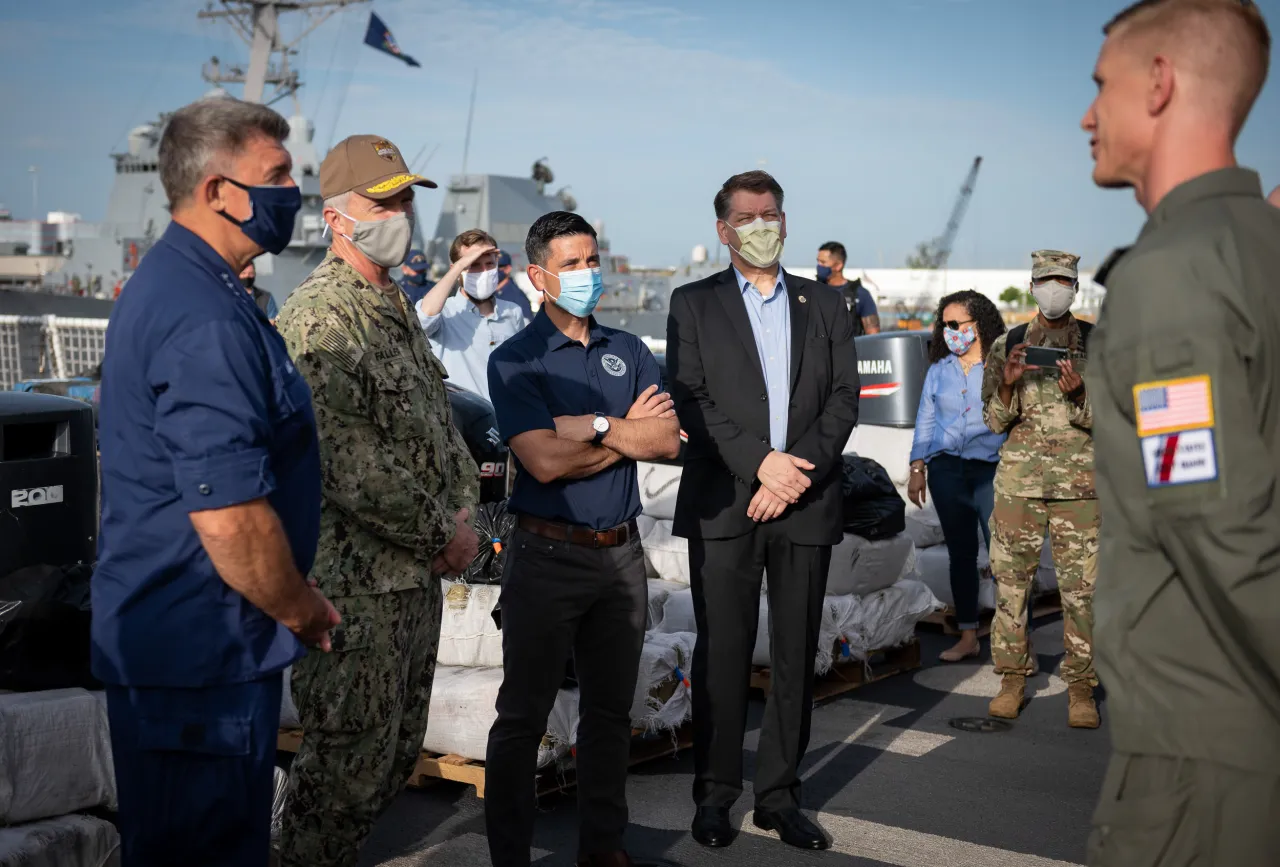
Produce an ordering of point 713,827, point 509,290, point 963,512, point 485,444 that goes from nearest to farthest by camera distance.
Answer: point 713,827
point 485,444
point 963,512
point 509,290

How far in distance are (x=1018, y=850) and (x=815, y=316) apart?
2086 millimetres

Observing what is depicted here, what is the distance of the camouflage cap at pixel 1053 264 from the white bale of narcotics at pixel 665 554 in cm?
233

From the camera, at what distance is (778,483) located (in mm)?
4434

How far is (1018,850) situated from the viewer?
14.3 ft

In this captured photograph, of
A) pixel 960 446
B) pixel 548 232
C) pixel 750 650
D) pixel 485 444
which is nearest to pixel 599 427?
Answer: pixel 548 232

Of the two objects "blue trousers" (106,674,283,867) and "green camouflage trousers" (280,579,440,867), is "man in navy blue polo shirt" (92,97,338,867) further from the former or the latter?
"green camouflage trousers" (280,579,440,867)

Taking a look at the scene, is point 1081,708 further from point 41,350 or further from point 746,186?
point 41,350

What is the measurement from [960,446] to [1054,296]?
4.85 feet

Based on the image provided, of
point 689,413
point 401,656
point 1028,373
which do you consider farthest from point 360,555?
point 1028,373

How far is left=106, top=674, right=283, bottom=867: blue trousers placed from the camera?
248 centimetres

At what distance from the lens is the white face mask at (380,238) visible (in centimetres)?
353

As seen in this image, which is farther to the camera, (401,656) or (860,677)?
(860,677)

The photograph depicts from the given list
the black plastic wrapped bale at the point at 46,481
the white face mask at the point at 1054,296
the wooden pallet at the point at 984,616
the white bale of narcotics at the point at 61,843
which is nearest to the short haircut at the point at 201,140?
the white bale of narcotics at the point at 61,843

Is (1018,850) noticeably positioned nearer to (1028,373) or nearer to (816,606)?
(816,606)
